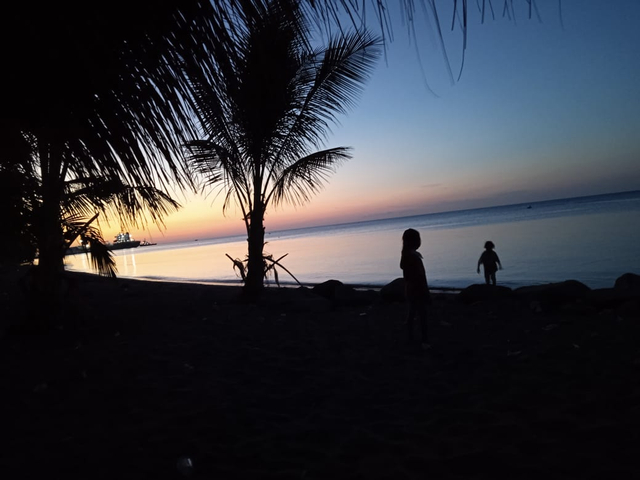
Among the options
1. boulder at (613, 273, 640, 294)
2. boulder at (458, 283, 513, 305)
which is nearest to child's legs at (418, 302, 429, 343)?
boulder at (458, 283, 513, 305)

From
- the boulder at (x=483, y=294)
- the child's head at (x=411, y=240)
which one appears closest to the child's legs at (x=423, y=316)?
the child's head at (x=411, y=240)

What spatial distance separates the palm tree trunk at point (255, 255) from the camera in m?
8.88

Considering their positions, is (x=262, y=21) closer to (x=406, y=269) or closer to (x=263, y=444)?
(x=263, y=444)

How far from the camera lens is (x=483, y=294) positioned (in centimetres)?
860

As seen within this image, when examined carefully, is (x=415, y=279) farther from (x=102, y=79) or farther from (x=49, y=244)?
(x=49, y=244)

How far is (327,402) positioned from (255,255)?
5811 millimetres

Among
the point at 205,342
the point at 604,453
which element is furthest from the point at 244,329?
the point at 604,453

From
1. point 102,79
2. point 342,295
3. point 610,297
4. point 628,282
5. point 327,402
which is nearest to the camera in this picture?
point 102,79

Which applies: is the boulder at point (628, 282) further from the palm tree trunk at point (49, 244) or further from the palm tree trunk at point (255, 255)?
the palm tree trunk at point (49, 244)

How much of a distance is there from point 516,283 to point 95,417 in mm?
12251

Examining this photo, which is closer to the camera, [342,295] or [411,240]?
[411,240]

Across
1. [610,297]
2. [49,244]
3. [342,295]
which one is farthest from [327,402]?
[342,295]

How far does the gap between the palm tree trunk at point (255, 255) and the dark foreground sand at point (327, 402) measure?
2.81m

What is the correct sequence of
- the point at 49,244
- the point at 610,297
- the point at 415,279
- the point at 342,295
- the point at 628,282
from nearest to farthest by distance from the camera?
the point at 415,279
the point at 49,244
the point at 610,297
the point at 628,282
the point at 342,295
